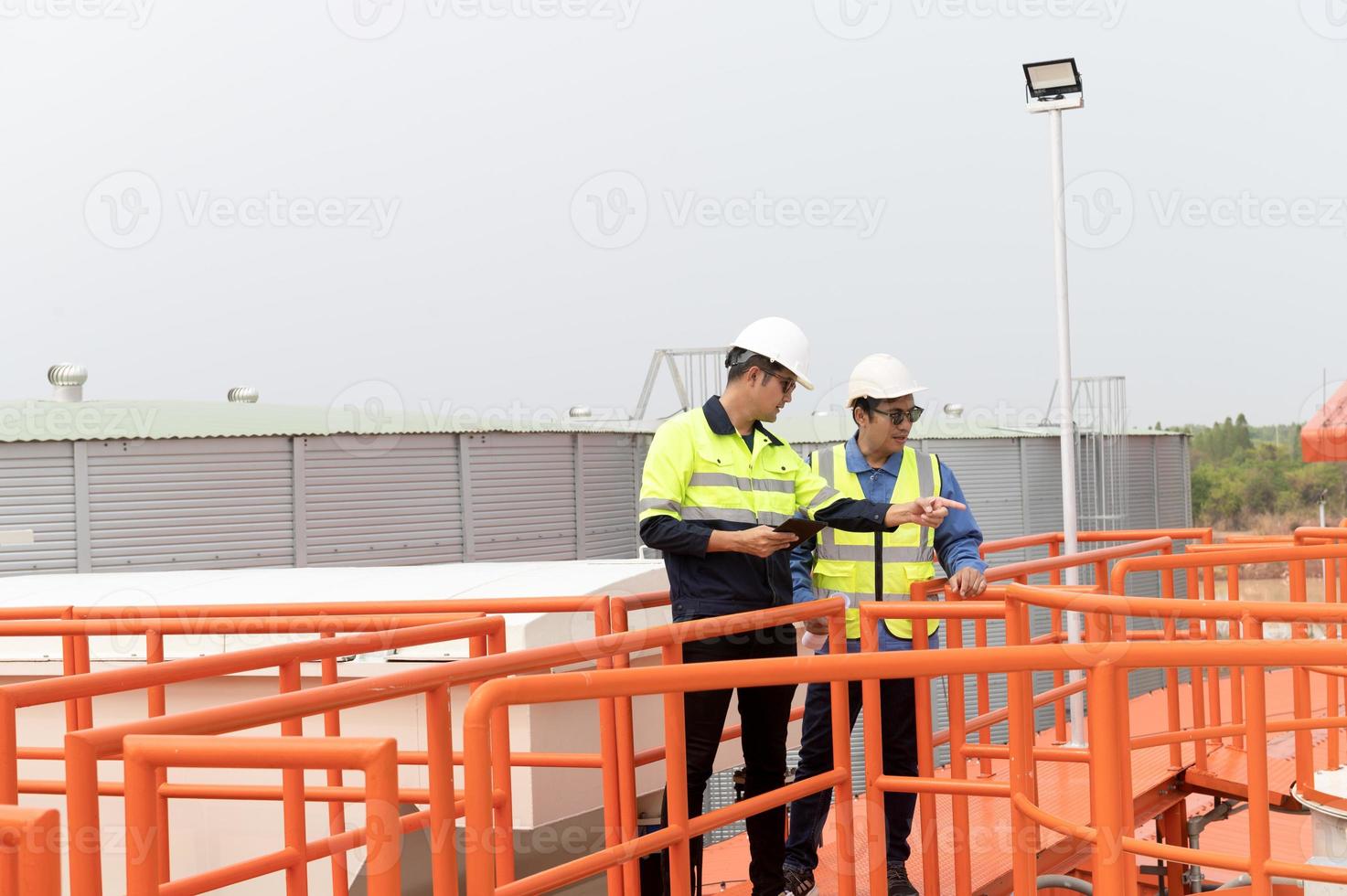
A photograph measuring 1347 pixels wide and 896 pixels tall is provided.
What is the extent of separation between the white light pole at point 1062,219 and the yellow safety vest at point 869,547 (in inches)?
91.6

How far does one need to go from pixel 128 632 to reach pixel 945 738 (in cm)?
378

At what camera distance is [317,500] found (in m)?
17.9

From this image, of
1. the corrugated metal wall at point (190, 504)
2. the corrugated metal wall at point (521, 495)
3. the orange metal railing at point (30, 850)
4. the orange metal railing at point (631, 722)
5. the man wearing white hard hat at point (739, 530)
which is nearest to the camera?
the orange metal railing at point (30, 850)

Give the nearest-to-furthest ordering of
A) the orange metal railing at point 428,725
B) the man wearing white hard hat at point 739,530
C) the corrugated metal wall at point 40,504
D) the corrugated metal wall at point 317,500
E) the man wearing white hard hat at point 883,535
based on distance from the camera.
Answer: the orange metal railing at point 428,725, the man wearing white hard hat at point 739,530, the man wearing white hard hat at point 883,535, the corrugated metal wall at point 40,504, the corrugated metal wall at point 317,500

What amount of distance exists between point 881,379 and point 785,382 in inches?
31.9

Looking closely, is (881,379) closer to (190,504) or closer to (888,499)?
(888,499)

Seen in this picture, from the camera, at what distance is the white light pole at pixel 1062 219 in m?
7.73

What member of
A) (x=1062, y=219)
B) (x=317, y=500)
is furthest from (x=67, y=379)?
(x=1062, y=219)

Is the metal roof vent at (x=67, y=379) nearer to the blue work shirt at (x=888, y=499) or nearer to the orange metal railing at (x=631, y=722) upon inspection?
the orange metal railing at (x=631, y=722)

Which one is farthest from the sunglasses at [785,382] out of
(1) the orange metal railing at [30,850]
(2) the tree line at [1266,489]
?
(2) the tree line at [1266,489]

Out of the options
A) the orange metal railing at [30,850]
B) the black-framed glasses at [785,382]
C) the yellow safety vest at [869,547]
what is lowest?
the orange metal railing at [30,850]

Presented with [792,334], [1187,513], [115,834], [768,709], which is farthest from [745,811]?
[1187,513]

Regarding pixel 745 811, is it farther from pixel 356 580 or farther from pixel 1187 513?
pixel 1187 513

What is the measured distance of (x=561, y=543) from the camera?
20.7 m
